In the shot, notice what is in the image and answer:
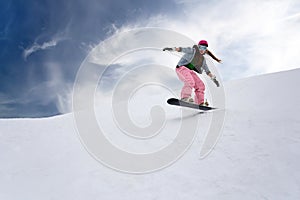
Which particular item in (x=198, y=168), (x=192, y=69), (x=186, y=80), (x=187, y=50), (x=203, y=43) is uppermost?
(x=203, y=43)

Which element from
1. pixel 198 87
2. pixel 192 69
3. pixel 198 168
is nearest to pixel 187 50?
pixel 192 69

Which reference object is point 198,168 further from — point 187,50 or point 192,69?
point 187,50

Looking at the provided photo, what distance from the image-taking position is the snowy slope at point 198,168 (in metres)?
3.12

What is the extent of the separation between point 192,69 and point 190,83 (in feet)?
1.51

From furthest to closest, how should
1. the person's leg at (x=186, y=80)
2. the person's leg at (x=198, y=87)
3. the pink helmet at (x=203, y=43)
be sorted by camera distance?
the pink helmet at (x=203, y=43), the person's leg at (x=198, y=87), the person's leg at (x=186, y=80)

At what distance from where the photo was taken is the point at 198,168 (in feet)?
11.8

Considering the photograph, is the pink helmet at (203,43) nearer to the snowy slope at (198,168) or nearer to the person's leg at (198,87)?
the person's leg at (198,87)

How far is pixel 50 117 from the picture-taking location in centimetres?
842

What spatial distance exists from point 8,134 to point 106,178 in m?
4.09

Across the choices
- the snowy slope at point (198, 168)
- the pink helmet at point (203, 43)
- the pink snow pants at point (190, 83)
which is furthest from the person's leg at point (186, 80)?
the snowy slope at point (198, 168)

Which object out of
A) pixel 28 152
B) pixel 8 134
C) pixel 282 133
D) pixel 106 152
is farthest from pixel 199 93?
pixel 8 134

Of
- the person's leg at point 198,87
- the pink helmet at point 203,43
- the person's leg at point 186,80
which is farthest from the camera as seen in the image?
the pink helmet at point 203,43

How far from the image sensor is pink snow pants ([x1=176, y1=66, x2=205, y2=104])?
6.19 meters

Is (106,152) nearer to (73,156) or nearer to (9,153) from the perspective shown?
(73,156)
